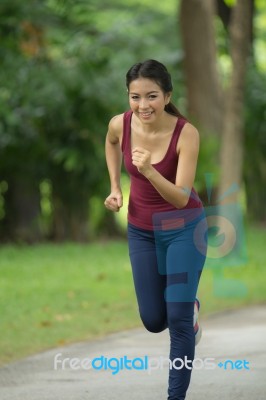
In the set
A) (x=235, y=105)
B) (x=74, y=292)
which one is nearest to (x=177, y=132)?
(x=74, y=292)

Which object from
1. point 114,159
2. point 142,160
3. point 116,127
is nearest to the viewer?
point 142,160

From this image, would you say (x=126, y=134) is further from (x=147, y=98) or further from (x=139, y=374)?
(x=139, y=374)

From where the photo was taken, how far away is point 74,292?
1163cm

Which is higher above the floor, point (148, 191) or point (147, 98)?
point (147, 98)

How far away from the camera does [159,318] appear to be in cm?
584

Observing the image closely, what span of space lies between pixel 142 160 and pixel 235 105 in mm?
8805

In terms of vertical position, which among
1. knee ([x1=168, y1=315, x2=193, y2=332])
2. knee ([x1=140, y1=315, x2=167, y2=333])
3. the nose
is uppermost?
the nose

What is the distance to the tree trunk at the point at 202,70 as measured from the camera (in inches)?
673

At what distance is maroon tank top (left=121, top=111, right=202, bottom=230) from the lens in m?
5.66

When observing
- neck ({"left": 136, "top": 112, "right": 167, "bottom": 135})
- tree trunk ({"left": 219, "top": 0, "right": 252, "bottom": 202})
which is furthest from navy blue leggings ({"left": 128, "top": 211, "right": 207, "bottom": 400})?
tree trunk ({"left": 219, "top": 0, "right": 252, "bottom": 202})

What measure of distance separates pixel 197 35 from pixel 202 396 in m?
11.5

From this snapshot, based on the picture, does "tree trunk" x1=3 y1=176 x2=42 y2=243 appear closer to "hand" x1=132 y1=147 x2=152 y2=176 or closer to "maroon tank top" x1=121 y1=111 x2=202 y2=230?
"maroon tank top" x1=121 y1=111 x2=202 y2=230

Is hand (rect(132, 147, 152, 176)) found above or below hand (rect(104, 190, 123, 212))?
above

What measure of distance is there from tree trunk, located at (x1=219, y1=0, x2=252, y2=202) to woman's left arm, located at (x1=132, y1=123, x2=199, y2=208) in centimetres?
799
